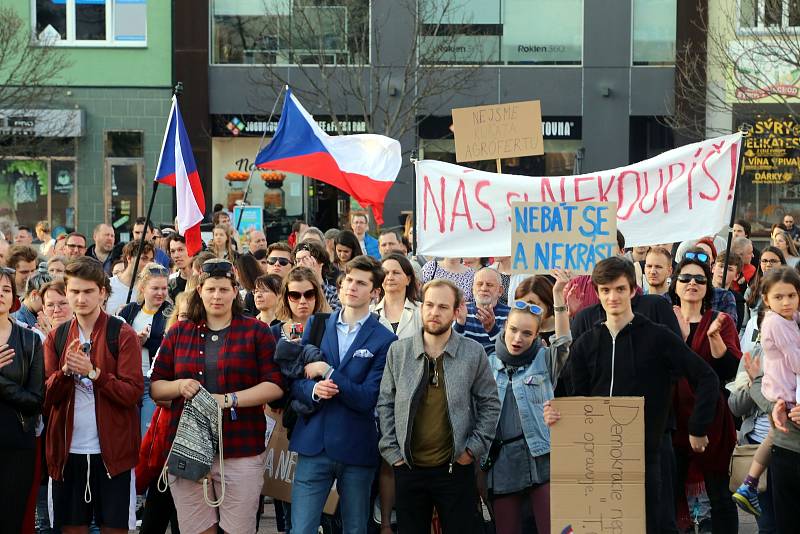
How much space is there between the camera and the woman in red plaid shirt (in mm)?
6887

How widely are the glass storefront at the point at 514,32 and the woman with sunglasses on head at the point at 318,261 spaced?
17557mm

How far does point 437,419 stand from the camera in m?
6.65

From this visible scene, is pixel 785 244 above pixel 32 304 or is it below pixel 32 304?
above

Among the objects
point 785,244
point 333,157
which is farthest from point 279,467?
point 785,244

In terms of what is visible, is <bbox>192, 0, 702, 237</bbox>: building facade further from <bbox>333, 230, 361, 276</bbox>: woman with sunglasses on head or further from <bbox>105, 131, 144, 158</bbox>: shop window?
<bbox>333, 230, 361, 276</bbox>: woman with sunglasses on head

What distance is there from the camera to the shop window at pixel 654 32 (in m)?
28.0

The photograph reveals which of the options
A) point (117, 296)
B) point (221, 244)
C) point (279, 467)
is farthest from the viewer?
point (221, 244)

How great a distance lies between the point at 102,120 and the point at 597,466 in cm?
2360

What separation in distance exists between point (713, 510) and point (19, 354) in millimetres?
4413

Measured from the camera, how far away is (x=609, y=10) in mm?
28078

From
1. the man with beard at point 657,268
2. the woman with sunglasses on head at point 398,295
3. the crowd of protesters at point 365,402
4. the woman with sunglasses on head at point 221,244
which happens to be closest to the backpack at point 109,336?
the crowd of protesters at point 365,402

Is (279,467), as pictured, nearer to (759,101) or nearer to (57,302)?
(57,302)

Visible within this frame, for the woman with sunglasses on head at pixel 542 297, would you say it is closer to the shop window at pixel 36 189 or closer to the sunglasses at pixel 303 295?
the sunglasses at pixel 303 295

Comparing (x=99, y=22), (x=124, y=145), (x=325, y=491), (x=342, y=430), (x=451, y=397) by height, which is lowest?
(x=325, y=491)
